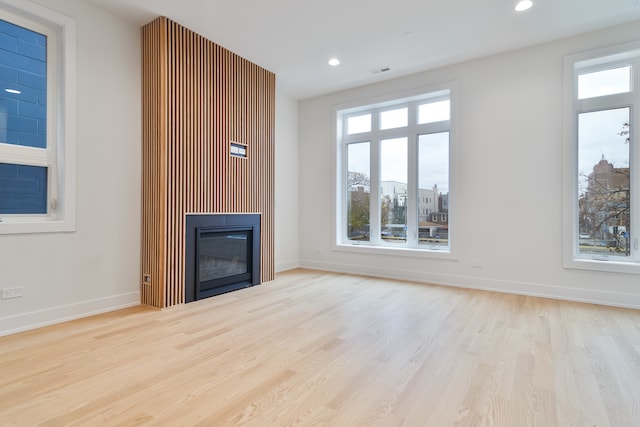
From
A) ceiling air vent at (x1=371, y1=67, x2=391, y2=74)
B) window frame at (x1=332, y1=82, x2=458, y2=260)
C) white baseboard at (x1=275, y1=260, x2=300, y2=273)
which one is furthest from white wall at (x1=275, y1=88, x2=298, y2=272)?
ceiling air vent at (x1=371, y1=67, x2=391, y2=74)

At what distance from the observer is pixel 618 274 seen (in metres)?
3.64

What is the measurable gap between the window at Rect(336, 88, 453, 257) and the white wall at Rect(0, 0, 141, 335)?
3239 millimetres

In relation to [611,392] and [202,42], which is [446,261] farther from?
[202,42]

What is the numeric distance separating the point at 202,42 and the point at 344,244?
12.2 ft

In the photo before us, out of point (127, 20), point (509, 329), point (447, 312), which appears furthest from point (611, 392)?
point (127, 20)

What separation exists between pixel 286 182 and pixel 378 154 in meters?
1.73

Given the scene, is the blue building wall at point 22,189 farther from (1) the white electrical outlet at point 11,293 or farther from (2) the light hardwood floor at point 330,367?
(2) the light hardwood floor at point 330,367

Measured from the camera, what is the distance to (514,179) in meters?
4.23

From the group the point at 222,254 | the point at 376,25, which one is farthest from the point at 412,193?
the point at 222,254

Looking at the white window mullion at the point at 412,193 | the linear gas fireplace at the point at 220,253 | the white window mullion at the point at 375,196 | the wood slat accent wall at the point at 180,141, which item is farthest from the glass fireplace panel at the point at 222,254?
the white window mullion at the point at 412,193

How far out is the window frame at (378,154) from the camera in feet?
15.3

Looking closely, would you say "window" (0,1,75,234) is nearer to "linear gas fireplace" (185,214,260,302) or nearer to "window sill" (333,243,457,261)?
"linear gas fireplace" (185,214,260,302)

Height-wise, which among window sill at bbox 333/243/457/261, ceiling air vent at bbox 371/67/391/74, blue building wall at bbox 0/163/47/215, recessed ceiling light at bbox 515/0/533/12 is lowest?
window sill at bbox 333/243/457/261

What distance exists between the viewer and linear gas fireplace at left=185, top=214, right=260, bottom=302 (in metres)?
3.79
